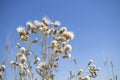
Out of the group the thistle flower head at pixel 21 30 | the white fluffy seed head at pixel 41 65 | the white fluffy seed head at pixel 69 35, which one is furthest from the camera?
the thistle flower head at pixel 21 30

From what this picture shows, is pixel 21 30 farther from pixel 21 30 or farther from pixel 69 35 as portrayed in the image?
pixel 69 35

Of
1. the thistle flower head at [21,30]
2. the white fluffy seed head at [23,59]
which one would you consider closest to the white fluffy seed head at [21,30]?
the thistle flower head at [21,30]

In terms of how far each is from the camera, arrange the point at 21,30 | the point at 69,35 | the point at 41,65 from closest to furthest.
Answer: the point at 41,65 < the point at 69,35 < the point at 21,30

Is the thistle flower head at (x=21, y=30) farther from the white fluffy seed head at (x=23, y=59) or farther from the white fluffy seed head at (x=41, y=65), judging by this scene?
the white fluffy seed head at (x=41, y=65)

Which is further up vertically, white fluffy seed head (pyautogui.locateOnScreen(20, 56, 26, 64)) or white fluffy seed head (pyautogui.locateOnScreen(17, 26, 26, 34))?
white fluffy seed head (pyautogui.locateOnScreen(17, 26, 26, 34))

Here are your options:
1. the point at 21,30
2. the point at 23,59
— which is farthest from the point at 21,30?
the point at 23,59

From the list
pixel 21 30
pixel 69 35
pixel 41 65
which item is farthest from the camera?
pixel 21 30

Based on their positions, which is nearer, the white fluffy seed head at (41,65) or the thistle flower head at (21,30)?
the white fluffy seed head at (41,65)

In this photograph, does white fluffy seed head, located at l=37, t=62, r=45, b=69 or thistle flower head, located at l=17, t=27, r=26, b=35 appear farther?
thistle flower head, located at l=17, t=27, r=26, b=35

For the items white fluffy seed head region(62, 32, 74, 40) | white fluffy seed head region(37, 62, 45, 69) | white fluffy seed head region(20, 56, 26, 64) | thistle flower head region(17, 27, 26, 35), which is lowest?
white fluffy seed head region(37, 62, 45, 69)

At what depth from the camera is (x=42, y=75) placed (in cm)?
224

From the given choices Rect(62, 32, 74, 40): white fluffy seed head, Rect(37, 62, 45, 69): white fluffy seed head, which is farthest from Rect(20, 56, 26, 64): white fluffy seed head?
Rect(62, 32, 74, 40): white fluffy seed head

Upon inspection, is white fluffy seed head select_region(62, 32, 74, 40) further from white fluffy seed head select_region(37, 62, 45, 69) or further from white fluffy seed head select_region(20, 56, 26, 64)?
white fluffy seed head select_region(20, 56, 26, 64)

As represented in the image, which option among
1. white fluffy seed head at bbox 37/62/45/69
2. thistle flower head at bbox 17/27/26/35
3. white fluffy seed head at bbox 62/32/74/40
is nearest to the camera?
white fluffy seed head at bbox 37/62/45/69
